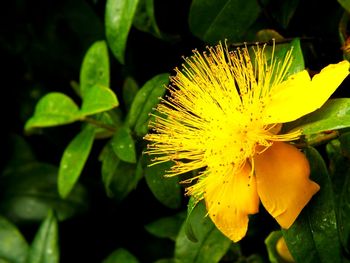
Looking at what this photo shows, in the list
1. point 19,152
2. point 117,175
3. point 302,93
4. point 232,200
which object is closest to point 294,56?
point 302,93

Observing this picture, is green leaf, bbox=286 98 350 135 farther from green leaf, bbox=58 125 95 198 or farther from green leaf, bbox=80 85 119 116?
green leaf, bbox=58 125 95 198

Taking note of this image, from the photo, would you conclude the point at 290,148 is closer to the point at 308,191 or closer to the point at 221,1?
the point at 308,191

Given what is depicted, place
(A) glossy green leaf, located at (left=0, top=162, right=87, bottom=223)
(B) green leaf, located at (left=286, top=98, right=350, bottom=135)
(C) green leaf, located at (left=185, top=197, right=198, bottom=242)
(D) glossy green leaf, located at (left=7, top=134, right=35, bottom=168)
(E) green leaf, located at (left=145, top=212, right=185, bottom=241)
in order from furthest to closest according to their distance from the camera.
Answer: (D) glossy green leaf, located at (left=7, top=134, right=35, bottom=168) < (A) glossy green leaf, located at (left=0, top=162, right=87, bottom=223) < (E) green leaf, located at (left=145, top=212, right=185, bottom=241) < (C) green leaf, located at (left=185, top=197, right=198, bottom=242) < (B) green leaf, located at (left=286, top=98, right=350, bottom=135)

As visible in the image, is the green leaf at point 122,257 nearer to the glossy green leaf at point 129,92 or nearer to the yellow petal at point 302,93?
the glossy green leaf at point 129,92

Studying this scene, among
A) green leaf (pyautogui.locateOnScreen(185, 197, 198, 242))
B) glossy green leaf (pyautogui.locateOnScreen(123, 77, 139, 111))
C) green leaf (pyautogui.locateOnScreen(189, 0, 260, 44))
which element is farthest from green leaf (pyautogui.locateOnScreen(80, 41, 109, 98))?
green leaf (pyautogui.locateOnScreen(185, 197, 198, 242))

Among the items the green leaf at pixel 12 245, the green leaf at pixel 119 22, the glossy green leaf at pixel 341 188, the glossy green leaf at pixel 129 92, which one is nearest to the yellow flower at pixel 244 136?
the glossy green leaf at pixel 341 188
